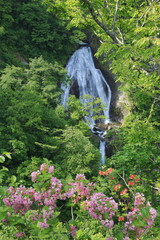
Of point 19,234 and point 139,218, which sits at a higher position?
point 19,234

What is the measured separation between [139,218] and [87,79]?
59.3 ft

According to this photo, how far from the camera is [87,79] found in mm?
19000

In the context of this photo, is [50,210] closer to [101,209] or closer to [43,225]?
[43,225]

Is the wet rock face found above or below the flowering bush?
above

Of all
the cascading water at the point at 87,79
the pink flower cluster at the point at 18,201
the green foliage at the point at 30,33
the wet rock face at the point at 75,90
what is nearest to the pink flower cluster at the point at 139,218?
the pink flower cluster at the point at 18,201

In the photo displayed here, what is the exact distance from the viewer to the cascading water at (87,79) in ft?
60.3


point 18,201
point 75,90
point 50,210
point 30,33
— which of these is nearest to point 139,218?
point 50,210

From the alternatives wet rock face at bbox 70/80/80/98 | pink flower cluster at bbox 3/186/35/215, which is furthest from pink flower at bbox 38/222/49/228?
wet rock face at bbox 70/80/80/98

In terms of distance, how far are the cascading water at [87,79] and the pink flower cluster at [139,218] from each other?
15722mm

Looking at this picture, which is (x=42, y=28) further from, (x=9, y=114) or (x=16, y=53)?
(x=9, y=114)

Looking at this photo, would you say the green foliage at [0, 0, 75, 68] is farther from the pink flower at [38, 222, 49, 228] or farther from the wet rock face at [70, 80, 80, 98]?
the pink flower at [38, 222, 49, 228]

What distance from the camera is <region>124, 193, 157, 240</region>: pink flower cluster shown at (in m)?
1.63

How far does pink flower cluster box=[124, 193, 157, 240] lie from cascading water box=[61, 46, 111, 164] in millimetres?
15722

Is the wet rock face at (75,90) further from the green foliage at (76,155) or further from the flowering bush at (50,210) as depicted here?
the flowering bush at (50,210)
